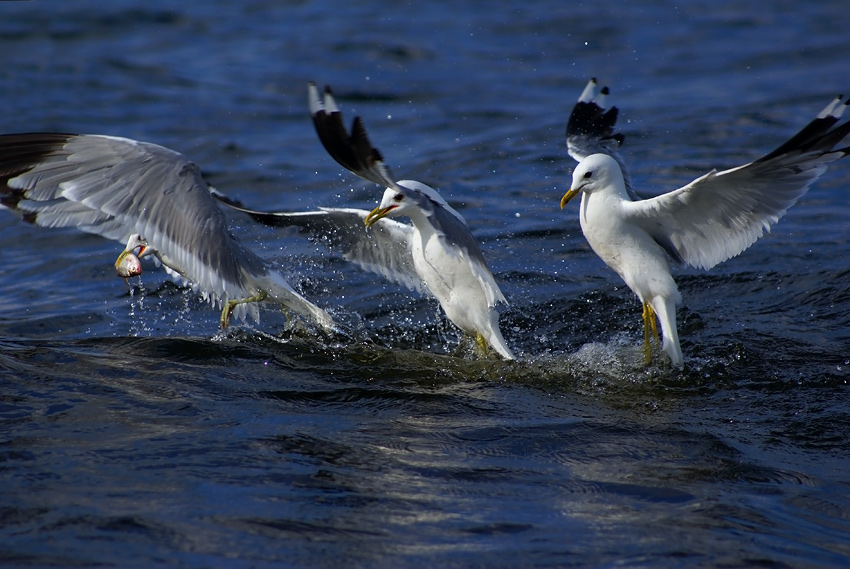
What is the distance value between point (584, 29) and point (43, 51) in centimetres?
896

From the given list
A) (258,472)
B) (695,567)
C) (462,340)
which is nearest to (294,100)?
(462,340)

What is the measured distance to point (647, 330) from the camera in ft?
20.0

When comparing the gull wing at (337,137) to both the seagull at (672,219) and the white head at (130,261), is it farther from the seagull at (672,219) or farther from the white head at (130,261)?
the white head at (130,261)

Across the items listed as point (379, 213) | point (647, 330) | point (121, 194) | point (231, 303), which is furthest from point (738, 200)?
point (121, 194)

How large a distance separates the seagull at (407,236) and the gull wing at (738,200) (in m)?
1.06

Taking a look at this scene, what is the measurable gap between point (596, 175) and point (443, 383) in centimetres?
149

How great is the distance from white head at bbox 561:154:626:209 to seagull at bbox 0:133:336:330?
2117 mm

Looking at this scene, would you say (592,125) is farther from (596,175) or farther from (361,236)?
(361,236)

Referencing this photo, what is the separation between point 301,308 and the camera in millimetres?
6684

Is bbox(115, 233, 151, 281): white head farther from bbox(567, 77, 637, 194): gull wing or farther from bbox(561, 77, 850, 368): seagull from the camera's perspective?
bbox(567, 77, 637, 194): gull wing

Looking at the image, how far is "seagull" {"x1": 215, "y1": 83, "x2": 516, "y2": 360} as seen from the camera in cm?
496

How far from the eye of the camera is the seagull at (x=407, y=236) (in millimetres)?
4961

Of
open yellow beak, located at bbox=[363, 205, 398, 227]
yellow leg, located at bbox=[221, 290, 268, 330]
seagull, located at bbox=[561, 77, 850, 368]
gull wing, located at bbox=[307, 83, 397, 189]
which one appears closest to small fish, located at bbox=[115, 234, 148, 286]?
yellow leg, located at bbox=[221, 290, 268, 330]

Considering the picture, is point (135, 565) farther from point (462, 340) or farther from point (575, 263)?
point (575, 263)
